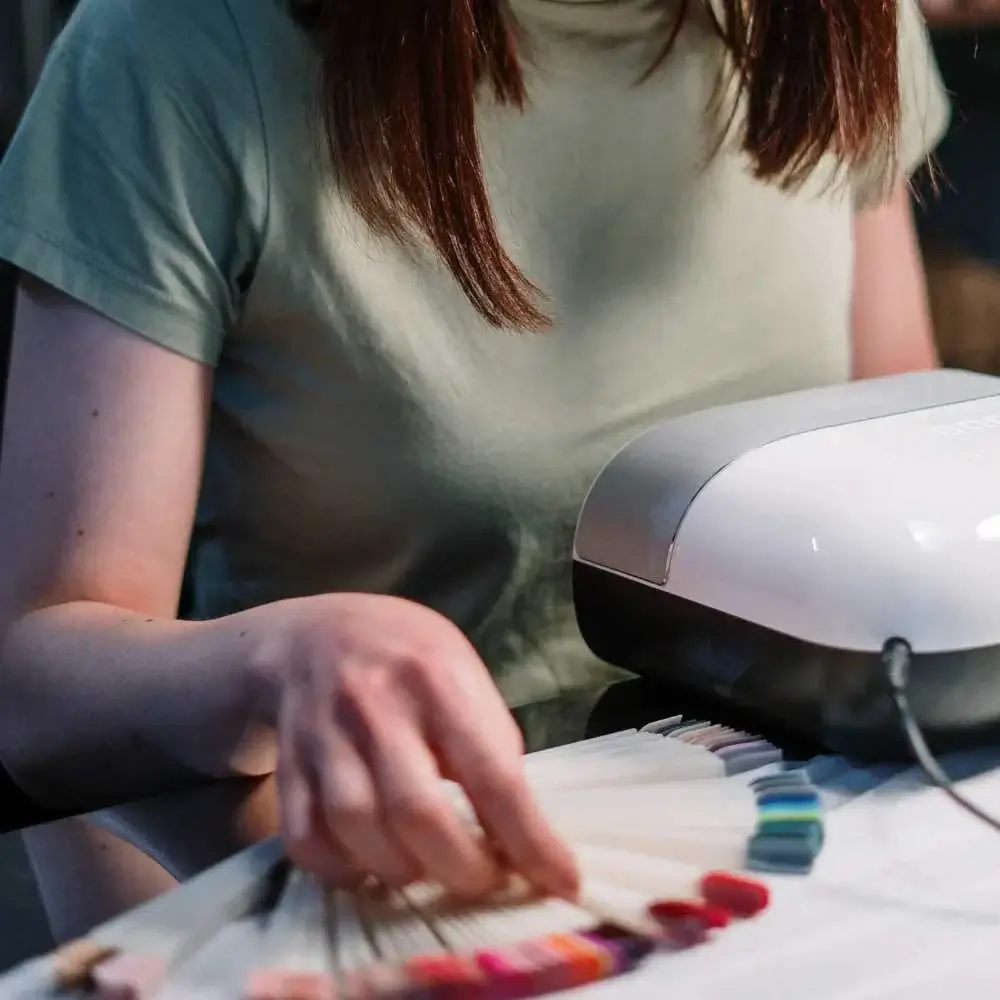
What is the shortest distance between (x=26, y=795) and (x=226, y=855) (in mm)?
147

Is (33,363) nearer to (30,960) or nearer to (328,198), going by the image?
(328,198)

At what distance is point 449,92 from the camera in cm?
46

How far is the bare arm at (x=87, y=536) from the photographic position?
0.42 meters

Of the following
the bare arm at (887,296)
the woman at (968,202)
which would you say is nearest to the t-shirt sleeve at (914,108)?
the bare arm at (887,296)

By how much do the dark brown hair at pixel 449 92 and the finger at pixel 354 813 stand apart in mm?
219

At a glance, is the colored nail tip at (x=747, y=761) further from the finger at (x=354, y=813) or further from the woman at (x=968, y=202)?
the woman at (x=968, y=202)

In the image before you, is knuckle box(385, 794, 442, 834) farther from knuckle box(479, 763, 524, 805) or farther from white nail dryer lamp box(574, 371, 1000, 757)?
white nail dryer lamp box(574, 371, 1000, 757)

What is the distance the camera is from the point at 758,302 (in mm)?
571

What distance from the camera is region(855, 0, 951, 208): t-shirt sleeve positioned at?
0.66 meters

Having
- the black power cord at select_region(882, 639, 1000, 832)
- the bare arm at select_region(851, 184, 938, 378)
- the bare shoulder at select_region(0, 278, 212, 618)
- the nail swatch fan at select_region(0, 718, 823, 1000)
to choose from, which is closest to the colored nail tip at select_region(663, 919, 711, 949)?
the nail swatch fan at select_region(0, 718, 823, 1000)

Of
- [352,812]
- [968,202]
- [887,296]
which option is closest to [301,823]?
[352,812]

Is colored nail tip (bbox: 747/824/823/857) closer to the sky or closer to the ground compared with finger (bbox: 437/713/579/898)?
closer to the ground

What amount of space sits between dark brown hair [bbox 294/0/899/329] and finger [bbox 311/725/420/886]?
8.6 inches

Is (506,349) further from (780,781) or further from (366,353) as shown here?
(780,781)
